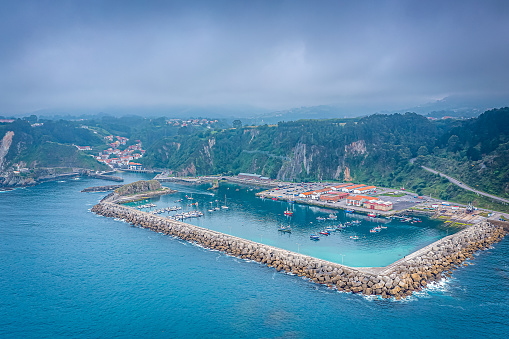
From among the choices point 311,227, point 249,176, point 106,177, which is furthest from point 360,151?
point 106,177

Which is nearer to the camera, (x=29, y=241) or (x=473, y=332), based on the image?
(x=473, y=332)

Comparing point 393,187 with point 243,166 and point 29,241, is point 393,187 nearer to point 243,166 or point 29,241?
point 243,166

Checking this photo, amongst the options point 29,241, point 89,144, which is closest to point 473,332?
point 29,241

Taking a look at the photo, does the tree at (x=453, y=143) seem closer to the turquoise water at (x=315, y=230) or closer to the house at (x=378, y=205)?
the house at (x=378, y=205)

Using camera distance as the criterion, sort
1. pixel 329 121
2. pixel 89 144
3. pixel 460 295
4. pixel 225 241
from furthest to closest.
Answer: pixel 89 144, pixel 329 121, pixel 225 241, pixel 460 295

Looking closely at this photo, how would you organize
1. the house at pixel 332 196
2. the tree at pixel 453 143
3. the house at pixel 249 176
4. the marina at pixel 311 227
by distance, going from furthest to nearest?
1. the house at pixel 249 176
2. the tree at pixel 453 143
3. the house at pixel 332 196
4. the marina at pixel 311 227

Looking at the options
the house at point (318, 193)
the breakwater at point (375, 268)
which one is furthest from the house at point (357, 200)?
the breakwater at point (375, 268)
